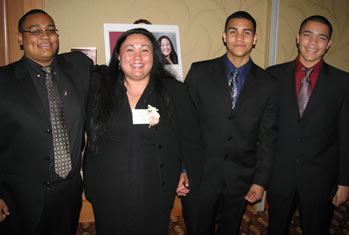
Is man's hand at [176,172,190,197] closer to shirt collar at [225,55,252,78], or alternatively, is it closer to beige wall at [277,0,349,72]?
shirt collar at [225,55,252,78]

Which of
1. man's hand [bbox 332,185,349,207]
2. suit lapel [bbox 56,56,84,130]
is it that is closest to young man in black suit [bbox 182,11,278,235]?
man's hand [bbox 332,185,349,207]

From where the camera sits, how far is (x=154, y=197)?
186 centimetres

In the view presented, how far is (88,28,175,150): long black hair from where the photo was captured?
1822 millimetres

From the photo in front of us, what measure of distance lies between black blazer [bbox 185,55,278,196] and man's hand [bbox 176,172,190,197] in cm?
18

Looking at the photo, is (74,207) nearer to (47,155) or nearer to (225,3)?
(47,155)

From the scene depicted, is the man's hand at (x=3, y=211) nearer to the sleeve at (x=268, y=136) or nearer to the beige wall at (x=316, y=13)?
the sleeve at (x=268, y=136)

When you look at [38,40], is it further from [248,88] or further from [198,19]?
[198,19]

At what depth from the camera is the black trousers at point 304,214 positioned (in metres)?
2.20

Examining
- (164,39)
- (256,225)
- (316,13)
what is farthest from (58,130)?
(316,13)

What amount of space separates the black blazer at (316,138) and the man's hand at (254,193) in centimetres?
23

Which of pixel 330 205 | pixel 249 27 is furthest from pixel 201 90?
pixel 330 205

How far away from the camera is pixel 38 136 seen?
1.76 m

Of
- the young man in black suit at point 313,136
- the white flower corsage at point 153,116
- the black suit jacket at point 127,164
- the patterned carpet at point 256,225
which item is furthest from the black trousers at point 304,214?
the white flower corsage at point 153,116

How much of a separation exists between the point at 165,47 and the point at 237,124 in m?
1.56
